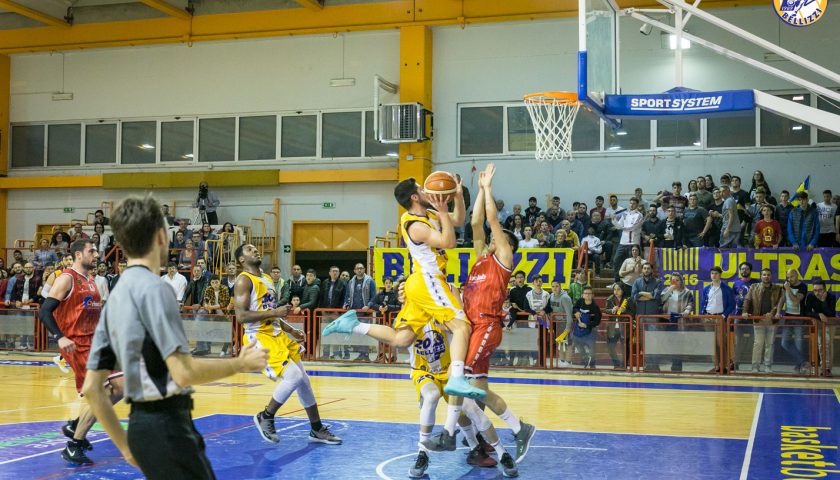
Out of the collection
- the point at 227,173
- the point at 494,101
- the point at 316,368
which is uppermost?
the point at 494,101

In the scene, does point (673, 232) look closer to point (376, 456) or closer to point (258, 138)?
point (376, 456)

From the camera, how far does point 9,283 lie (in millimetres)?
21531

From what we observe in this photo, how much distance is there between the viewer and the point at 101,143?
93.0ft

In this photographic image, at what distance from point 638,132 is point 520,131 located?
3.31 metres

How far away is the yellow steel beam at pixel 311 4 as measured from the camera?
24969 millimetres

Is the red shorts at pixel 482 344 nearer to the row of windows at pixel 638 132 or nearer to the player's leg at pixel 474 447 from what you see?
the player's leg at pixel 474 447

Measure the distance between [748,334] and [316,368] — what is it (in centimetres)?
863

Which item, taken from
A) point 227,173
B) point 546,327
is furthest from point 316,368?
point 227,173

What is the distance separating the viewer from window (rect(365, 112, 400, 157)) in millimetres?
25516

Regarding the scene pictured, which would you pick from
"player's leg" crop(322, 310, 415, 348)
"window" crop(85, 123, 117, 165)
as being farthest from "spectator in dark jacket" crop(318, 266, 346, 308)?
"window" crop(85, 123, 117, 165)

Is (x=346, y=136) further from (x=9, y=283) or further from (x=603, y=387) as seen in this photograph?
(x=603, y=387)

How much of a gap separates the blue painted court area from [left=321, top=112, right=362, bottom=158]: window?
1669 cm

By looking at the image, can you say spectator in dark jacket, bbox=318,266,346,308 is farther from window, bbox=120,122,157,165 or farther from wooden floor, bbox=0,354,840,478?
window, bbox=120,122,157,165

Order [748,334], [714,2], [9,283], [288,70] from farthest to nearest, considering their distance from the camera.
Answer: [288,70] < [714,2] < [9,283] < [748,334]
